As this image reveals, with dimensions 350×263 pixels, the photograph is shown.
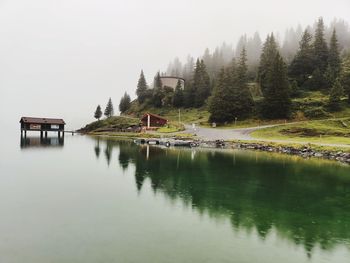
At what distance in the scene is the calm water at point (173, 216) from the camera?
46.1 ft

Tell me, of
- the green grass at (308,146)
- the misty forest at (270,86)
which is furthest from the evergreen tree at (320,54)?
the green grass at (308,146)

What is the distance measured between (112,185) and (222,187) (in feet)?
31.9

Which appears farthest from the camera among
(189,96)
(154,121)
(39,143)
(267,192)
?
(189,96)

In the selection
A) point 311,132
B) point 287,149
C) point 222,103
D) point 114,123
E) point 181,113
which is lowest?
point 287,149

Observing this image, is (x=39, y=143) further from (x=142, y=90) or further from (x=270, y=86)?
(x=142, y=90)

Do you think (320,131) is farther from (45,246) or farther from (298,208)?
(45,246)

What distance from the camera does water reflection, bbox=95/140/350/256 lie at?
1795 cm

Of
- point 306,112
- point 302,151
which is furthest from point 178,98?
point 302,151

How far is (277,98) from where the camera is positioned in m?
85.4

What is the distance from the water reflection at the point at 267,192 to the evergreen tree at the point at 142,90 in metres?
114

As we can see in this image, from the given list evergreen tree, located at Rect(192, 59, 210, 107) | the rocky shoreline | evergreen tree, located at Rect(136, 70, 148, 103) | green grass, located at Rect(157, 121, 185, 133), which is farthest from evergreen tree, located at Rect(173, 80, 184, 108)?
the rocky shoreline

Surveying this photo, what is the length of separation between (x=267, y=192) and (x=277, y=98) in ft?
207

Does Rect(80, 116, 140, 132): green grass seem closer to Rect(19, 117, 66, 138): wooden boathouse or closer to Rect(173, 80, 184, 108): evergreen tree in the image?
Rect(173, 80, 184, 108): evergreen tree

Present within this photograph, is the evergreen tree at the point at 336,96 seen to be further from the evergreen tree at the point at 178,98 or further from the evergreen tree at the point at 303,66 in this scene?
the evergreen tree at the point at 178,98
